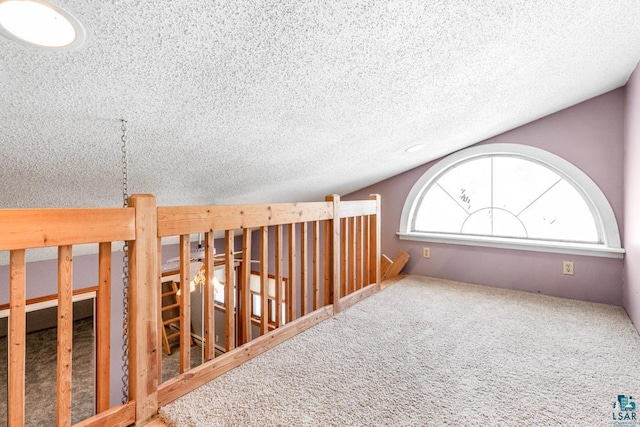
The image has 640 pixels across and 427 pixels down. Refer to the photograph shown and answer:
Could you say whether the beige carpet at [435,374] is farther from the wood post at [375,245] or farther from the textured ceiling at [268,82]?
the textured ceiling at [268,82]

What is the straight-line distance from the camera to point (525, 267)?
10.5 ft

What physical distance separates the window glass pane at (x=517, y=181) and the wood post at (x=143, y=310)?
3.44m

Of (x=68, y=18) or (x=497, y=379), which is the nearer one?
(x=68, y=18)

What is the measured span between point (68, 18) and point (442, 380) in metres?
2.06

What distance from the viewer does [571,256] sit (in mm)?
2996

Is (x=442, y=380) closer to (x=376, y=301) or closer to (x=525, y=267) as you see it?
(x=376, y=301)

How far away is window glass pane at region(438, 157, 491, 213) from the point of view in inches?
140

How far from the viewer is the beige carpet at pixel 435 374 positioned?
1.35 m

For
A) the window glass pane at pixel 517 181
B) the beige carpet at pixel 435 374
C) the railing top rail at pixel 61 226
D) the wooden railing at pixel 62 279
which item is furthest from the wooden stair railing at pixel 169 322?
the window glass pane at pixel 517 181

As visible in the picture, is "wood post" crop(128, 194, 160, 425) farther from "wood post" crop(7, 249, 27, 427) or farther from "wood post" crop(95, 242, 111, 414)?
"wood post" crop(7, 249, 27, 427)

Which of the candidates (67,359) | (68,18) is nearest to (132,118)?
(68,18)

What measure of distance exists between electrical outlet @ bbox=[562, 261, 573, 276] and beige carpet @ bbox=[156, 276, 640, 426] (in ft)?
1.57

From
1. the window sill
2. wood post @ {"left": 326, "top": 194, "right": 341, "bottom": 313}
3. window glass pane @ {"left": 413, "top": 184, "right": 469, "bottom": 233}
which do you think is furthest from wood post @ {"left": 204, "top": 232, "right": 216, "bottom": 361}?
window glass pane @ {"left": 413, "top": 184, "right": 469, "bottom": 233}

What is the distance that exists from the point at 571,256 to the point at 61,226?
3802mm
